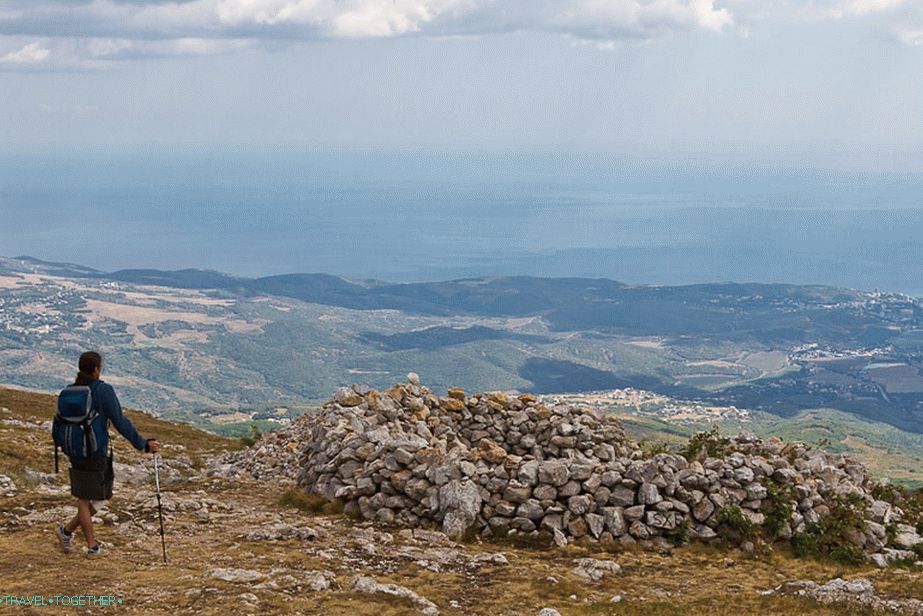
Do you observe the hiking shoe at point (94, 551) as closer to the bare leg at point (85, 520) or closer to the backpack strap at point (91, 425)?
the bare leg at point (85, 520)

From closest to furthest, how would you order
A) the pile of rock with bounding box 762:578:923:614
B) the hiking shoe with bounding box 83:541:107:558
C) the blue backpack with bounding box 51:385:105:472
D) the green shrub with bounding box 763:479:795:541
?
the blue backpack with bounding box 51:385:105:472 → the pile of rock with bounding box 762:578:923:614 → the hiking shoe with bounding box 83:541:107:558 → the green shrub with bounding box 763:479:795:541

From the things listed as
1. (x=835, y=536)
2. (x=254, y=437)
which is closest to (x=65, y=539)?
(x=835, y=536)

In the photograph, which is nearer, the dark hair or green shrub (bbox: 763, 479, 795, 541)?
the dark hair

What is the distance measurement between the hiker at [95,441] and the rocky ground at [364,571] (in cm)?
131

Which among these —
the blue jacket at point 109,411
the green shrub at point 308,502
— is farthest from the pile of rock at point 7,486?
the blue jacket at point 109,411

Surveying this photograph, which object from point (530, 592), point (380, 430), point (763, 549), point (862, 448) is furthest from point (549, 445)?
point (862, 448)

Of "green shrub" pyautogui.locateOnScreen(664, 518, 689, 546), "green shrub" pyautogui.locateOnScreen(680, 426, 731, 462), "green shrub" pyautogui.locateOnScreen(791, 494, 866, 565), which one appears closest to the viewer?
"green shrub" pyautogui.locateOnScreen(791, 494, 866, 565)

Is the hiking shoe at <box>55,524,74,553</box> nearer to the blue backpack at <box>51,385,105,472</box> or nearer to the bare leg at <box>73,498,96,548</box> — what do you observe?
the bare leg at <box>73,498,96,548</box>

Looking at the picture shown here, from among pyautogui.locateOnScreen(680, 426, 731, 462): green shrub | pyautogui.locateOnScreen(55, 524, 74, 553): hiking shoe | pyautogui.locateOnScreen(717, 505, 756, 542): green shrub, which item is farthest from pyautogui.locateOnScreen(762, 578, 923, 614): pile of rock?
pyautogui.locateOnScreen(55, 524, 74, 553): hiking shoe

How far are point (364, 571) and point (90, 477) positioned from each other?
5008mm

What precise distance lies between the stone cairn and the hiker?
23.3 ft

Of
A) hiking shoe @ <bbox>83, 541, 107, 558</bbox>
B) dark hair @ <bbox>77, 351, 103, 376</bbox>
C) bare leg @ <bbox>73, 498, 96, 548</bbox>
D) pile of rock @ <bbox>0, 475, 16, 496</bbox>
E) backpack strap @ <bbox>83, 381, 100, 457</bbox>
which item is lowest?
pile of rock @ <bbox>0, 475, 16, 496</bbox>

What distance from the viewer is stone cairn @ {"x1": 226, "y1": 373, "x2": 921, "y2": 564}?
766 inches

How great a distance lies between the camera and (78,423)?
14.0 metres
